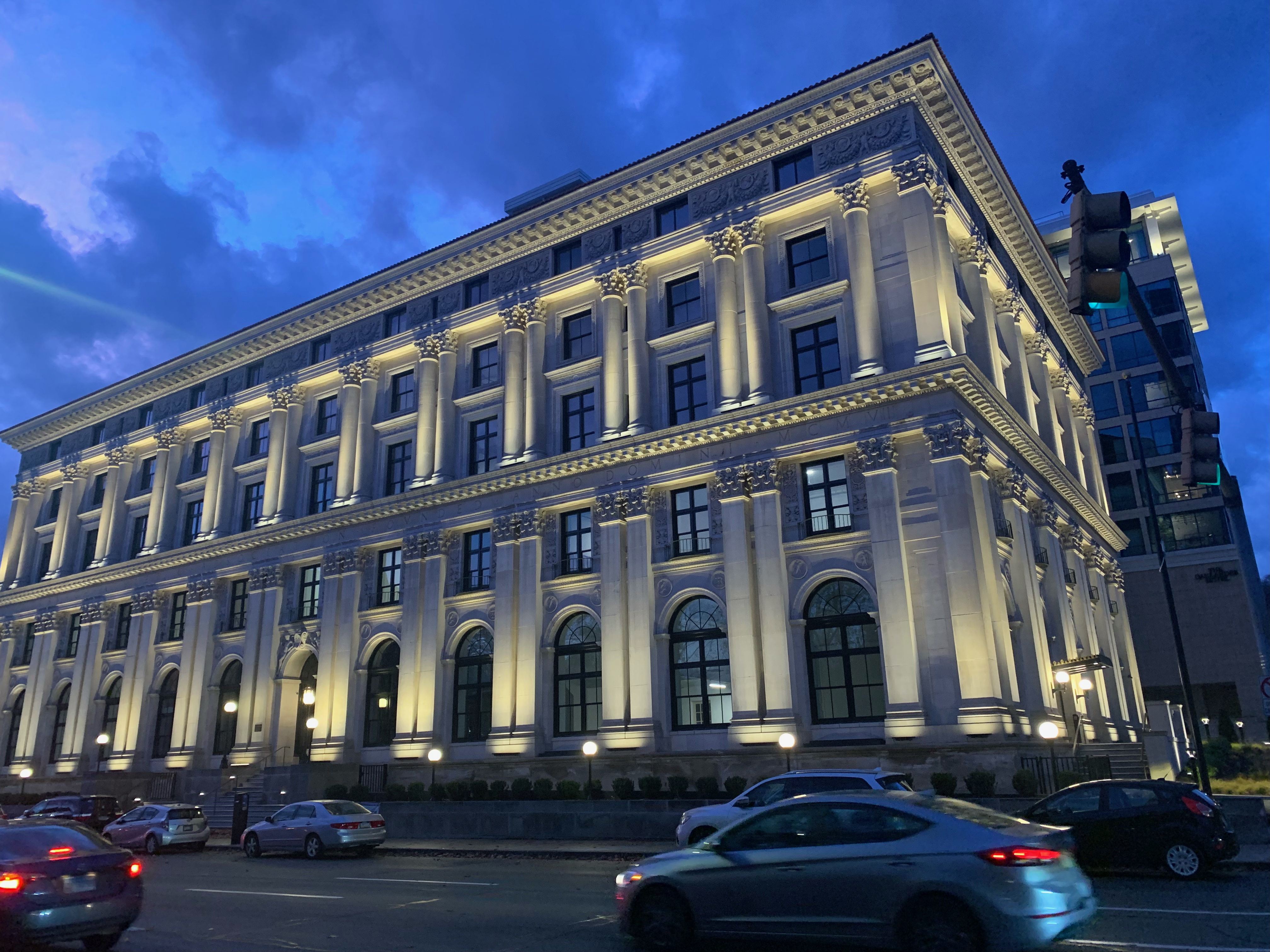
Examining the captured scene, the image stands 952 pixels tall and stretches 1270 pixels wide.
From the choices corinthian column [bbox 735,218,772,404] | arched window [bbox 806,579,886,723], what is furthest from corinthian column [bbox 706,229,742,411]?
arched window [bbox 806,579,886,723]

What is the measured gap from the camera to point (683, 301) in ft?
117

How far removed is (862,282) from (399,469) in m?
22.4

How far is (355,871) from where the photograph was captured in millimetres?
20422

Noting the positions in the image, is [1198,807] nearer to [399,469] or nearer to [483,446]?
[483,446]

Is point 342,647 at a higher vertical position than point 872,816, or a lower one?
higher

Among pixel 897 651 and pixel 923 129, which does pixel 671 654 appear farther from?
pixel 923 129

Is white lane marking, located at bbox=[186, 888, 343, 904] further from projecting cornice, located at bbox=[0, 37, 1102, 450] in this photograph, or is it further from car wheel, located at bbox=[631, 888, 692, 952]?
projecting cornice, located at bbox=[0, 37, 1102, 450]

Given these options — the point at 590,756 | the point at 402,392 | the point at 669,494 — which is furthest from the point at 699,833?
the point at 402,392

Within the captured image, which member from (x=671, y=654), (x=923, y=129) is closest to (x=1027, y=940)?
(x=671, y=654)

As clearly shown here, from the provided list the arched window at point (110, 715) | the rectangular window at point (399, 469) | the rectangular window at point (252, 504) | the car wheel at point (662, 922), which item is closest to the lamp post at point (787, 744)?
the car wheel at point (662, 922)

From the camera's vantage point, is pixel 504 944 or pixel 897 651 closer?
pixel 504 944

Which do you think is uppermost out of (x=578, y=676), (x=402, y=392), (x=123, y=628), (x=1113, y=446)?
(x=1113, y=446)

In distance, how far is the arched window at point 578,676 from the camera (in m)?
33.4

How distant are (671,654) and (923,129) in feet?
66.4
